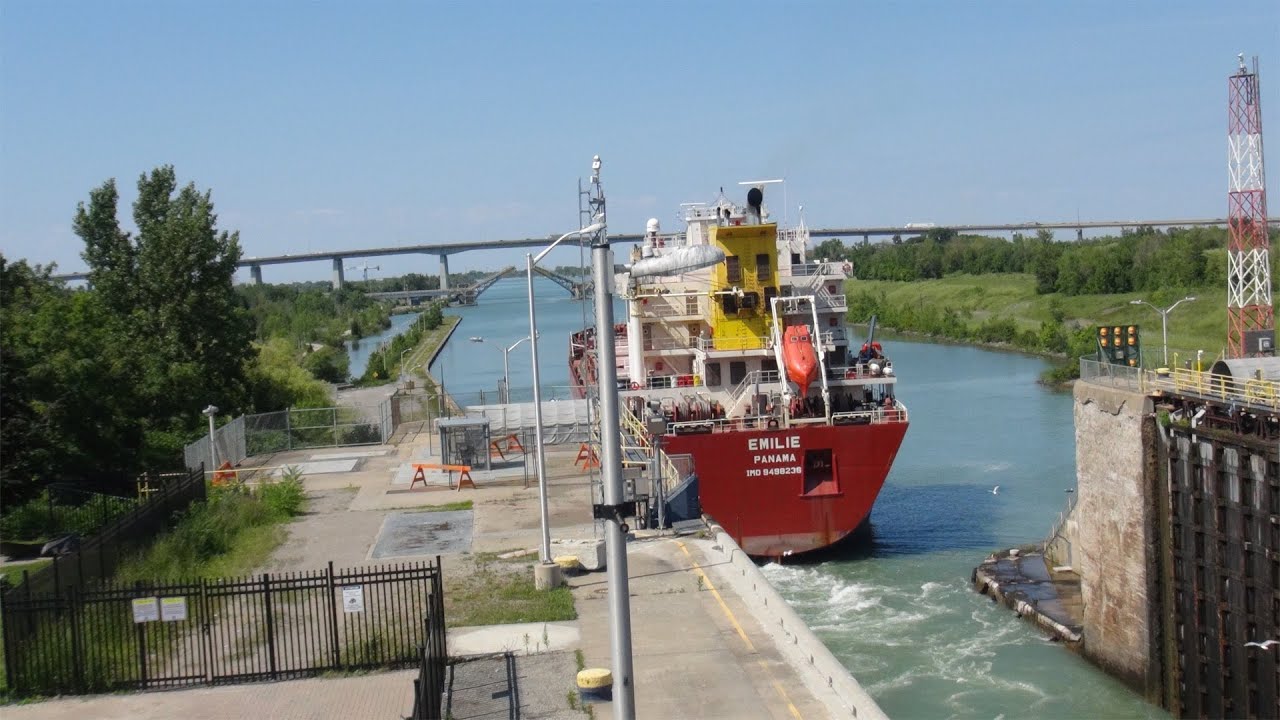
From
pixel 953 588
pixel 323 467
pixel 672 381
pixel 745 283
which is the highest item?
pixel 745 283

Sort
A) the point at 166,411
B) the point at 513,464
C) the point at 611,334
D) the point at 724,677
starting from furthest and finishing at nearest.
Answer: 1. the point at 166,411
2. the point at 513,464
3. the point at 724,677
4. the point at 611,334

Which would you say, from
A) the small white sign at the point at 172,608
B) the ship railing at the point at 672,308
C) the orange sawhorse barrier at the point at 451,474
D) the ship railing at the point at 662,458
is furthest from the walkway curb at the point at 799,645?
the ship railing at the point at 672,308

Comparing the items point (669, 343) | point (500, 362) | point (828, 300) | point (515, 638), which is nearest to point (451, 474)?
point (669, 343)

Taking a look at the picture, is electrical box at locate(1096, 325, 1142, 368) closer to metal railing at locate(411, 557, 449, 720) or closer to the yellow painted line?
the yellow painted line

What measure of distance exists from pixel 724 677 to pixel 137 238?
4399cm

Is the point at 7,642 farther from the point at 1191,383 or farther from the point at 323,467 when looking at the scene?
the point at 323,467

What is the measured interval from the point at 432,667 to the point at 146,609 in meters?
4.68

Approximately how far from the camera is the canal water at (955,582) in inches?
955

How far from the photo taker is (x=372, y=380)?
301 ft

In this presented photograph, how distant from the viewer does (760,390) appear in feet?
120

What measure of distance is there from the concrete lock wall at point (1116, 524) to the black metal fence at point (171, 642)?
1358cm

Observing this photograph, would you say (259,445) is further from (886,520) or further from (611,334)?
(611,334)

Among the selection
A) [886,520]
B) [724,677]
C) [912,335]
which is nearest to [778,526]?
[886,520]

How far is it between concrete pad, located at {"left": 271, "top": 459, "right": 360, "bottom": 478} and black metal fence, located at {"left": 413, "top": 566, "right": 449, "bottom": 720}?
888 inches
